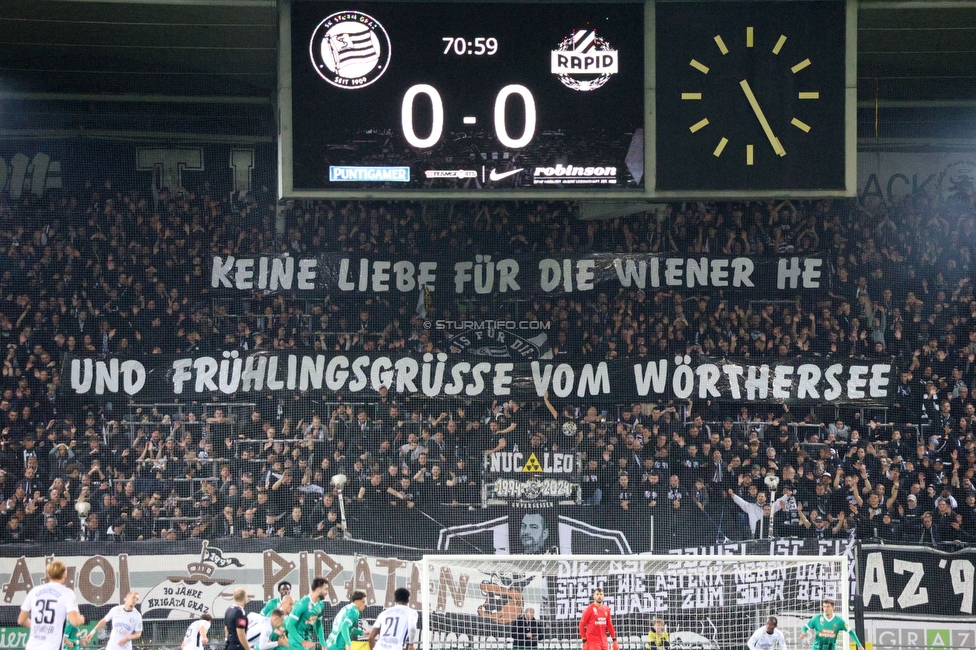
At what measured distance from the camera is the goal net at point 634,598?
14.5m

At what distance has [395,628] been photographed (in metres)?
11.0

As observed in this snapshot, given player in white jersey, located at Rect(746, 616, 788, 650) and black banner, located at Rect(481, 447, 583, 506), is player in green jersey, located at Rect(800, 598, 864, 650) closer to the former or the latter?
player in white jersey, located at Rect(746, 616, 788, 650)

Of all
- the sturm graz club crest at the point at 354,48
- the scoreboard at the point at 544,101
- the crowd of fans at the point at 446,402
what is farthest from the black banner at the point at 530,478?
the sturm graz club crest at the point at 354,48

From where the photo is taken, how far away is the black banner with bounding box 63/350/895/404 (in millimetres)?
16531

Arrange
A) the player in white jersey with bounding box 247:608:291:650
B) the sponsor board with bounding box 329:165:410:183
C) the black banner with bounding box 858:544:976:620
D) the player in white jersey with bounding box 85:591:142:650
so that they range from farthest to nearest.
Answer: the black banner with bounding box 858:544:976:620
the player in white jersey with bounding box 85:591:142:650
the player in white jersey with bounding box 247:608:291:650
the sponsor board with bounding box 329:165:410:183

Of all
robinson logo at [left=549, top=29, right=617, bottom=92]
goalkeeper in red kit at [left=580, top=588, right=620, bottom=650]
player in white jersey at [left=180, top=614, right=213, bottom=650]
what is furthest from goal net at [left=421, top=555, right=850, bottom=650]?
robinson logo at [left=549, top=29, right=617, bottom=92]

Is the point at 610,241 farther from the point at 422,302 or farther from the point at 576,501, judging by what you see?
the point at 576,501

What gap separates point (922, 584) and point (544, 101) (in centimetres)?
777

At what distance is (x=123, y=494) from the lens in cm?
1591

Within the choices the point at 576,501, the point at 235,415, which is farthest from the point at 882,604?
the point at 235,415

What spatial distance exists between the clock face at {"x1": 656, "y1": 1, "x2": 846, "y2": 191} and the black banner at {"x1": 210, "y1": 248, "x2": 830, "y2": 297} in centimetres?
575

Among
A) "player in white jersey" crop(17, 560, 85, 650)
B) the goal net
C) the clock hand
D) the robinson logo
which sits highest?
the robinson logo

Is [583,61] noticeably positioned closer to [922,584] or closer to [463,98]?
[463,98]

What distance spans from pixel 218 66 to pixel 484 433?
20.1 feet
